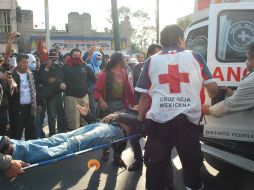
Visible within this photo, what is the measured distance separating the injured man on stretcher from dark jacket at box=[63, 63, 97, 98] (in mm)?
1799

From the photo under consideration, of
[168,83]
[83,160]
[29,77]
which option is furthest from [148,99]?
[29,77]

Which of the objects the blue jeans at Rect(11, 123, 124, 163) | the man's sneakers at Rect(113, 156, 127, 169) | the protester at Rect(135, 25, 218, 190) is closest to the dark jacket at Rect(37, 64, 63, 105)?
the man's sneakers at Rect(113, 156, 127, 169)

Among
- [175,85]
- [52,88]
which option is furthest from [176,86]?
[52,88]

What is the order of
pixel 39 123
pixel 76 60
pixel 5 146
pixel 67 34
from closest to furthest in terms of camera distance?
pixel 5 146 < pixel 76 60 < pixel 39 123 < pixel 67 34

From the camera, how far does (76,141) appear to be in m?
4.32

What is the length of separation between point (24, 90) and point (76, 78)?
3.54 ft

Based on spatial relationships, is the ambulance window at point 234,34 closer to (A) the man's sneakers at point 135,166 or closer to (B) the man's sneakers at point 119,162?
(A) the man's sneakers at point 135,166

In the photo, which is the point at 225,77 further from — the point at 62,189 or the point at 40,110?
the point at 40,110

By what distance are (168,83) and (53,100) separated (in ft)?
14.6

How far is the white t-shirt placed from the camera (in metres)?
6.24

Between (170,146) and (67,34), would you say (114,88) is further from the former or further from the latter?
(67,34)

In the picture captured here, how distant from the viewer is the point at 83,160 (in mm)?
5723

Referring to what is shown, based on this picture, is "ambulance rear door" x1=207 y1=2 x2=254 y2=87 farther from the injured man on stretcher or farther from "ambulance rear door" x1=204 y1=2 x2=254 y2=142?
the injured man on stretcher

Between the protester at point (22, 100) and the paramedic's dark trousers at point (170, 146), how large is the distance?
11.2 feet
